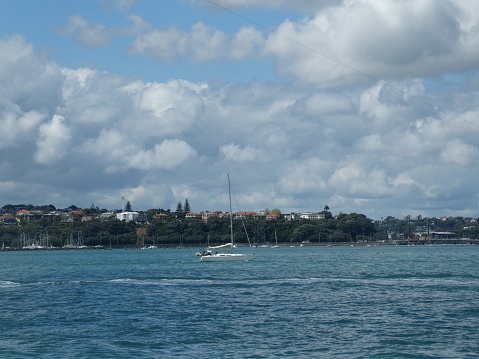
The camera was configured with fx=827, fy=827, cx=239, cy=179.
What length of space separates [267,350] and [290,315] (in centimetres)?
1422

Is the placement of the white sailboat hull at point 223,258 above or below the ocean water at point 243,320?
above

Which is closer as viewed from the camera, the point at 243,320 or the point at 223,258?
the point at 243,320

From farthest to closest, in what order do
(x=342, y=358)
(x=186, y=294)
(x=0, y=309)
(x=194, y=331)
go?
(x=186, y=294), (x=0, y=309), (x=194, y=331), (x=342, y=358)

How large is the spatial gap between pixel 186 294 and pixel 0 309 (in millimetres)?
17983

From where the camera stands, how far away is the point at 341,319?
53.7 metres

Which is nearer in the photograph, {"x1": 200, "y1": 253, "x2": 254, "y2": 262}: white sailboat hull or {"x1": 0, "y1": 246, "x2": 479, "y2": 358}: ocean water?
{"x1": 0, "y1": 246, "x2": 479, "y2": 358}: ocean water

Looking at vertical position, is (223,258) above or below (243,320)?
above

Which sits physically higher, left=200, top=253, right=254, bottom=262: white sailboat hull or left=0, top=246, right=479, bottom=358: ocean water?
left=200, top=253, right=254, bottom=262: white sailboat hull

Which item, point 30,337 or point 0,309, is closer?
point 30,337

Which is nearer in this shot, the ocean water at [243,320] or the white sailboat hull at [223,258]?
the ocean water at [243,320]

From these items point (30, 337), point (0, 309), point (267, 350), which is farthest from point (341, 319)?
point (0, 309)

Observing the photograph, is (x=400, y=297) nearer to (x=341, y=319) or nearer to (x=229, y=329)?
(x=341, y=319)

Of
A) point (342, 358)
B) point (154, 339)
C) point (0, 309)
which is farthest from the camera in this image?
point (0, 309)

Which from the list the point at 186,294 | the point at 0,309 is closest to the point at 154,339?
the point at 0,309
